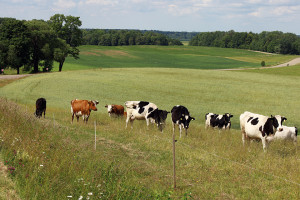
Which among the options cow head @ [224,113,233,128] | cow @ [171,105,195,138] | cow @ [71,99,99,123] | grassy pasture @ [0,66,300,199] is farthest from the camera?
cow head @ [224,113,233,128]

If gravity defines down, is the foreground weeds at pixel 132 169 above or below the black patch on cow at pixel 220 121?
above

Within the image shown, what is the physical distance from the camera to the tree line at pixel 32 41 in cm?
6353

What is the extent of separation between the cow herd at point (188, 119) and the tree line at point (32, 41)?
44781 mm

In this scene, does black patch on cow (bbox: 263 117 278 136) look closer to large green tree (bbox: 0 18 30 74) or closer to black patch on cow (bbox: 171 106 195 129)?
black patch on cow (bbox: 171 106 195 129)

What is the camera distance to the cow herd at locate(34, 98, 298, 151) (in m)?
16.3

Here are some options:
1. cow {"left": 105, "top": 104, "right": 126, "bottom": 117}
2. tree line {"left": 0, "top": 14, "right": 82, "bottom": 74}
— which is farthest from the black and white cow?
tree line {"left": 0, "top": 14, "right": 82, "bottom": 74}

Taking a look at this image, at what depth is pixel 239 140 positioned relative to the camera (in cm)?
1894

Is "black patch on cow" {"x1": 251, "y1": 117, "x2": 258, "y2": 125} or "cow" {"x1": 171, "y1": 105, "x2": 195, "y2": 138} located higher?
"black patch on cow" {"x1": 251, "y1": 117, "x2": 258, "y2": 125}

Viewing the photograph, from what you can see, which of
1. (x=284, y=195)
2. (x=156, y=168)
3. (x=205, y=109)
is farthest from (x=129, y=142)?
(x=205, y=109)

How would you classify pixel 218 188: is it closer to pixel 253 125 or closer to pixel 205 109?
pixel 253 125

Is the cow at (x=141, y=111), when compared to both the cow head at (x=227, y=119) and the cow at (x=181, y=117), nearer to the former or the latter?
the cow at (x=181, y=117)

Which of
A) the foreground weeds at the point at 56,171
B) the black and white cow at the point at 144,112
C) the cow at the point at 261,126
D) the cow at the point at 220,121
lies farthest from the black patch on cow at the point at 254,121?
the foreground weeds at the point at 56,171

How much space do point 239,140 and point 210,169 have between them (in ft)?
23.6

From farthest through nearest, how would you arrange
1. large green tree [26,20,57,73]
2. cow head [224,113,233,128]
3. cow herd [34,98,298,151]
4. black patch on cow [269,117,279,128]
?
1. large green tree [26,20,57,73]
2. cow head [224,113,233,128]
3. cow herd [34,98,298,151]
4. black patch on cow [269,117,279,128]
